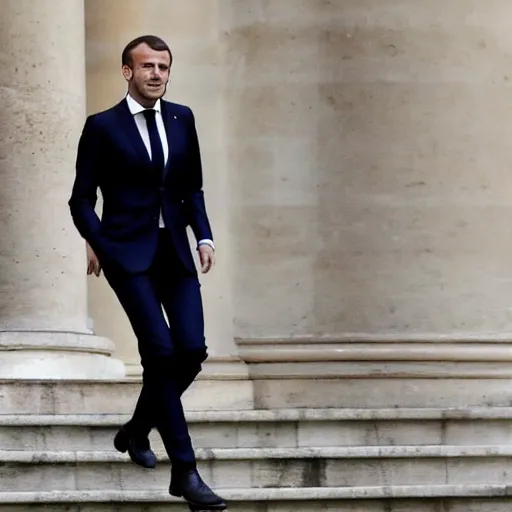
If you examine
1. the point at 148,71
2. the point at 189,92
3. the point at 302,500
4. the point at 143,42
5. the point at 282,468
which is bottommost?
the point at 302,500

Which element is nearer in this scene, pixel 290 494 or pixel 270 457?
pixel 290 494

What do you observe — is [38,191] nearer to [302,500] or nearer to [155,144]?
[302,500]

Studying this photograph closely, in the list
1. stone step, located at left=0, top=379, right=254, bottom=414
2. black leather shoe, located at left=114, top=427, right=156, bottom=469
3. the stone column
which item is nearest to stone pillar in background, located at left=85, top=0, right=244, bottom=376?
the stone column

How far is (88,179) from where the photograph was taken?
356 inches

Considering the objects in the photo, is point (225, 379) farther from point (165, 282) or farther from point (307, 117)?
point (165, 282)

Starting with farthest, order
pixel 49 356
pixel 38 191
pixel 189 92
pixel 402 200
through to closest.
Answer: pixel 189 92
pixel 402 200
pixel 38 191
pixel 49 356

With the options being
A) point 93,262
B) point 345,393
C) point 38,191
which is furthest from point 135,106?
point 345,393

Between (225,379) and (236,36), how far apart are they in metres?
2.34

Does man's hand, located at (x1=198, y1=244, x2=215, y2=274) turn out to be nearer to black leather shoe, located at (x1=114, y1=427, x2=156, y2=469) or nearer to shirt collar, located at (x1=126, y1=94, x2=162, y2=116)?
shirt collar, located at (x1=126, y1=94, x2=162, y2=116)

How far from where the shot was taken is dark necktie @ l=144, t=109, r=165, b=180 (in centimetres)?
896

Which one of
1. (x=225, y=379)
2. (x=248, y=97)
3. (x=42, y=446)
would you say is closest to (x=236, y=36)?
(x=248, y=97)

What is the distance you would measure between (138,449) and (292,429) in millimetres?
2446

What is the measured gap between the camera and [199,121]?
1401 cm

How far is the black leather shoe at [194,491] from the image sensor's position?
880 centimetres
